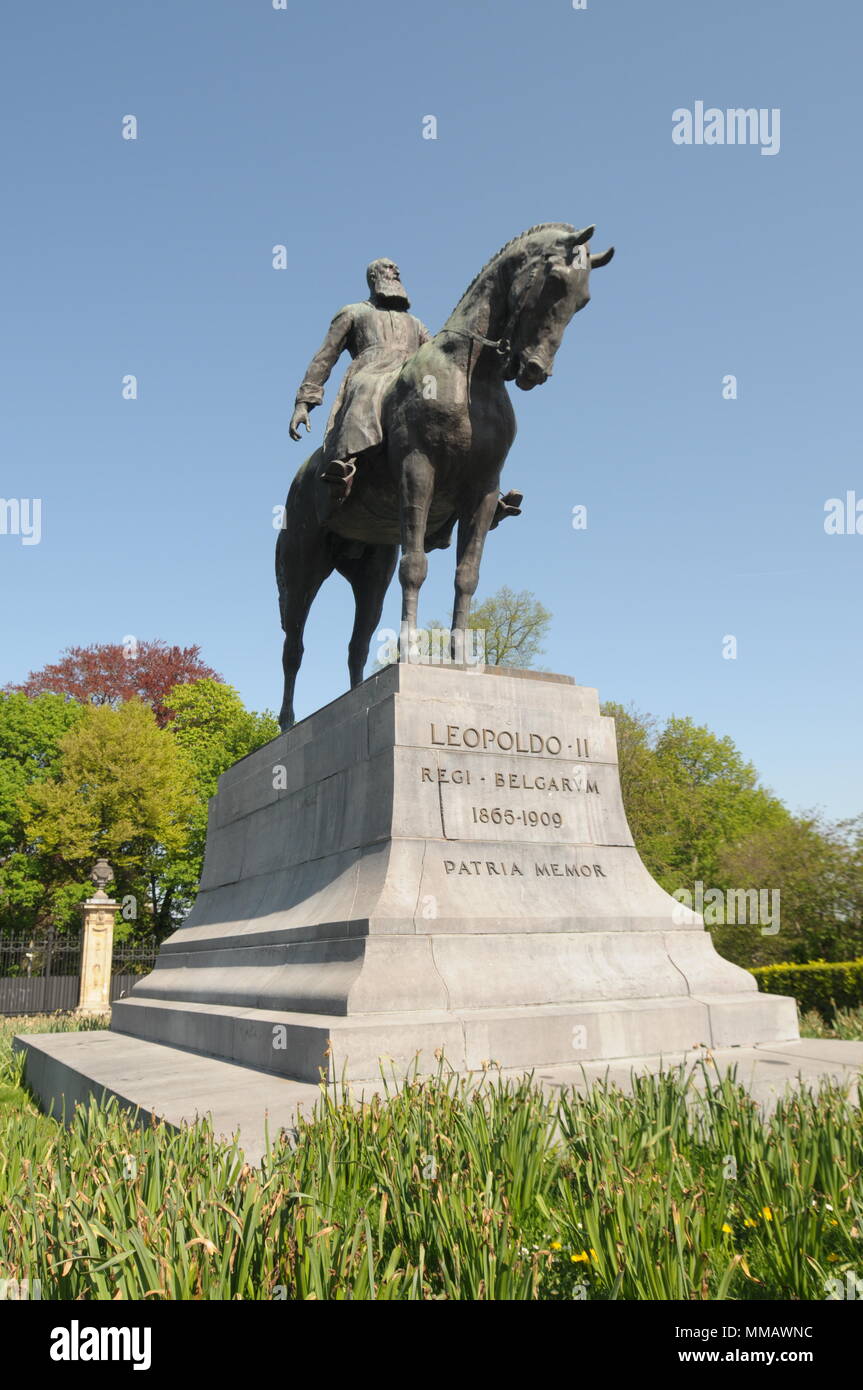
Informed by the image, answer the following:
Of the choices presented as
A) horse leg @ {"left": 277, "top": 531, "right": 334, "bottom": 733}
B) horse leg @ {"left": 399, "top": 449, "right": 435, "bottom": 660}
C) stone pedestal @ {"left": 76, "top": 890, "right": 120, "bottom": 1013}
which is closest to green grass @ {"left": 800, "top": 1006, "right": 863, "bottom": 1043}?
horse leg @ {"left": 399, "top": 449, "right": 435, "bottom": 660}

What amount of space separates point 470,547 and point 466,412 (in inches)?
52.0

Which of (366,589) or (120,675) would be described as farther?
(120,675)

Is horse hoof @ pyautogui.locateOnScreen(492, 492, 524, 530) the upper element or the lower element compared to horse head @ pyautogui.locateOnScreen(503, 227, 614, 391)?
lower

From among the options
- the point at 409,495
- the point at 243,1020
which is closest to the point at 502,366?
the point at 409,495

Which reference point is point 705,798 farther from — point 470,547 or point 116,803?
point 470,547

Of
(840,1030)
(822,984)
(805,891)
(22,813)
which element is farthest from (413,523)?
(22,813)

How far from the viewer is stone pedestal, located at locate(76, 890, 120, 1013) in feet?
104

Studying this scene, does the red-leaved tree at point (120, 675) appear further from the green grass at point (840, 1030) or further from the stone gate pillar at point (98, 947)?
the green grass at point (840, 1030)

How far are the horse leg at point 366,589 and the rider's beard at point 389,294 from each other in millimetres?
2794

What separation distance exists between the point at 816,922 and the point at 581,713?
1567cm

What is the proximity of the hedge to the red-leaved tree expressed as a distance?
3771 cm

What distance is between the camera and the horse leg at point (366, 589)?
40.8ft

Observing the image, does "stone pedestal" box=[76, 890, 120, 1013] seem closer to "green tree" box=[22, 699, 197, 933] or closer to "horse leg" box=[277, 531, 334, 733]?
"green tree" box=[22, 699, 197, 933]

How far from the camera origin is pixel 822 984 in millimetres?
15805
